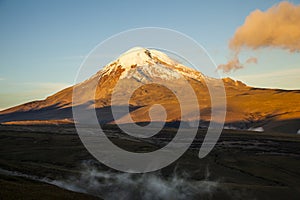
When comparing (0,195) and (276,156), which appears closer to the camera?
(0,195)

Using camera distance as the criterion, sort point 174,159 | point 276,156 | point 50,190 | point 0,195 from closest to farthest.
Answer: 1. point 0,195
2. point 50,190
3. point 174,159
4. point 276,156

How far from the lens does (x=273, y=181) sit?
13525 cm

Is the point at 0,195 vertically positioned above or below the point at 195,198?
above

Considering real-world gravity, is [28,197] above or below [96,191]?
above

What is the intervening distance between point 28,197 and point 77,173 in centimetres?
5807

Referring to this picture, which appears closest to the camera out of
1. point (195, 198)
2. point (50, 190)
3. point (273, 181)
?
point (50, 190)

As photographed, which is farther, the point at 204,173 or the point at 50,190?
the point at 204,173

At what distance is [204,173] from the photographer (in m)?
136

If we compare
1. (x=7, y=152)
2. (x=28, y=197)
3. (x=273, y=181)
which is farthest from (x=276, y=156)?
(x=28, y=197)

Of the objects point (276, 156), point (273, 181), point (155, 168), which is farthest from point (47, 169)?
point (276, 156)

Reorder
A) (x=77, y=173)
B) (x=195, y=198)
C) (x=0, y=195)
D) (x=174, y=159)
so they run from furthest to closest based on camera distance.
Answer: (x=174, y=159) < (x=77, y=173) < (x=195, y=198) < (x=0, y=195)

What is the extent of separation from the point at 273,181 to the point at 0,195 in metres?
102

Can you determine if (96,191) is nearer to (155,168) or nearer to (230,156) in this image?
(155,168)

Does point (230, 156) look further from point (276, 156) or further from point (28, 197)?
point (28, 197)
